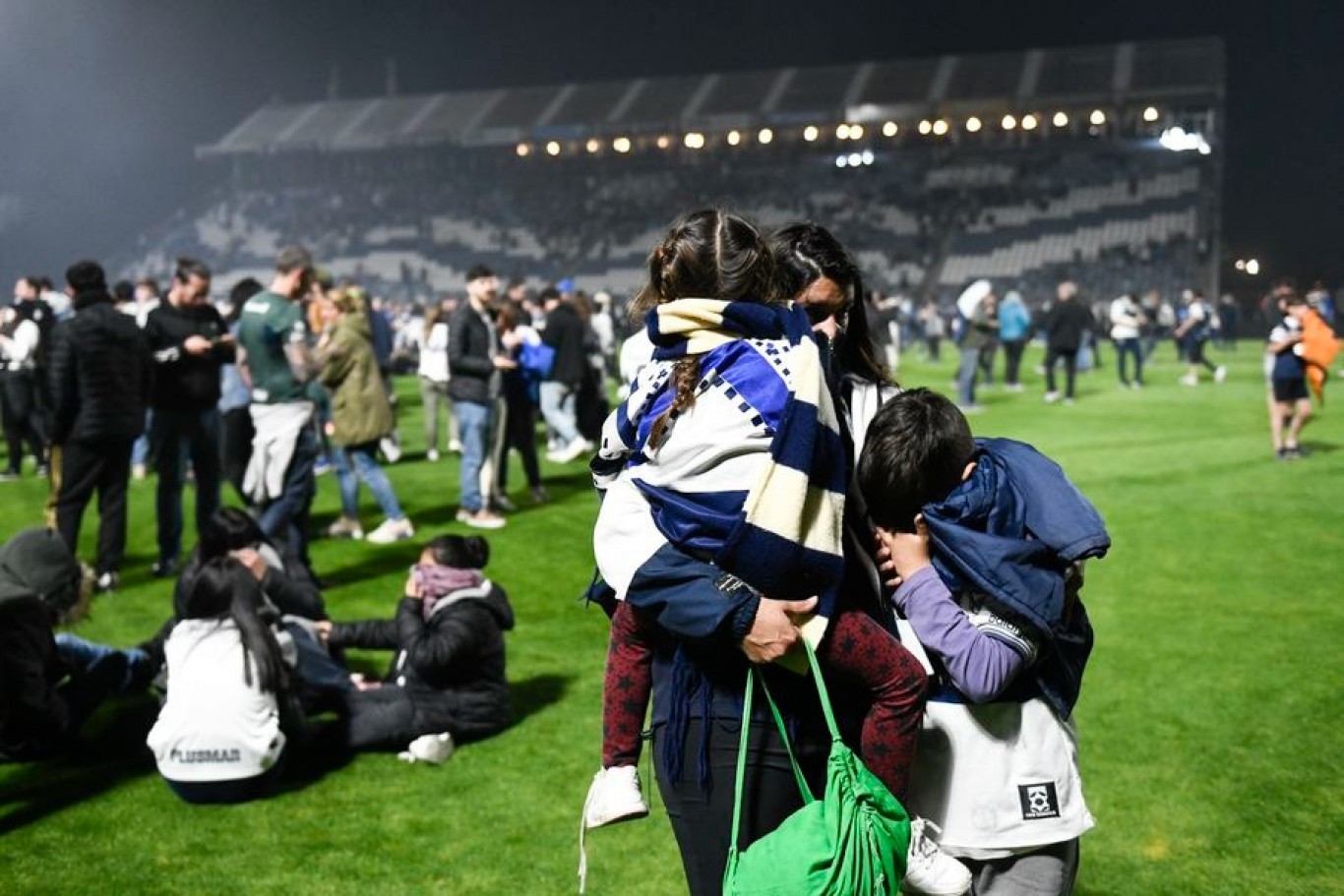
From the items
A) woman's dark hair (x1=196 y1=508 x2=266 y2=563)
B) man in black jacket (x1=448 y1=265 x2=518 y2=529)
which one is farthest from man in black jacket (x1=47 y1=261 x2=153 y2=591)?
woman's dark hair (x1=196 y1=508 x2=266 y2=563)

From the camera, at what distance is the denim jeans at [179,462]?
27.8ft

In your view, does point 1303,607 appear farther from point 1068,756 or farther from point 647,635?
point 647,635

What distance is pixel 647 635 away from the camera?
2.25 meters

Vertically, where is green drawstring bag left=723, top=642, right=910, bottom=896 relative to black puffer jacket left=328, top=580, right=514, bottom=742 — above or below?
above

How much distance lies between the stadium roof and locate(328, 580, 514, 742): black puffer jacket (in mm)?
45091

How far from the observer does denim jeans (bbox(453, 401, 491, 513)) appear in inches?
384

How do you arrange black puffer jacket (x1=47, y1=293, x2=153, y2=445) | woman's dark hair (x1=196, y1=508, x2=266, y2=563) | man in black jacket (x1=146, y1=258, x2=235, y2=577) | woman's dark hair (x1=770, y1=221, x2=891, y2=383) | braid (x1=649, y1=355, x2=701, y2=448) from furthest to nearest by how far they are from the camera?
man in black jacket (x1=146, y1=258, x2=235, y2=577)
black puffer jacket (x1=47, y1=293, x2=153, y2=445)
woman's dark hair (x1=196, y1=508, x2=266, y2=563)
woman's dark hair (x1=770, y1=221, x2=891, y2=383)
braid (x1=649, y1=355, x2=701, y2=448)

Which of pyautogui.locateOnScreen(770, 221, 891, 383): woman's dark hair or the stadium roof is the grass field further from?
the stadium roof

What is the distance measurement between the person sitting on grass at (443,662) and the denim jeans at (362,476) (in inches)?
159

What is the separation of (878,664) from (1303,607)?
602cm

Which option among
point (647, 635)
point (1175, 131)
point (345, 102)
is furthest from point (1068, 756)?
point (345, 102)

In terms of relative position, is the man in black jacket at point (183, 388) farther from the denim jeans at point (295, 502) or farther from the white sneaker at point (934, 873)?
the white sneaker at point (934, 873)

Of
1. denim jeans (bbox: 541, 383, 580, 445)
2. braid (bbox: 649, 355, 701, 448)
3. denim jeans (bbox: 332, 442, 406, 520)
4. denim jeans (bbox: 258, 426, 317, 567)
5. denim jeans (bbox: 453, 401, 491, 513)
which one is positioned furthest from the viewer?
denim jeans (bbox: 541, 383, 580, 445)

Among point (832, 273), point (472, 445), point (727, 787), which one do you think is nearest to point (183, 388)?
point (472, 445)
